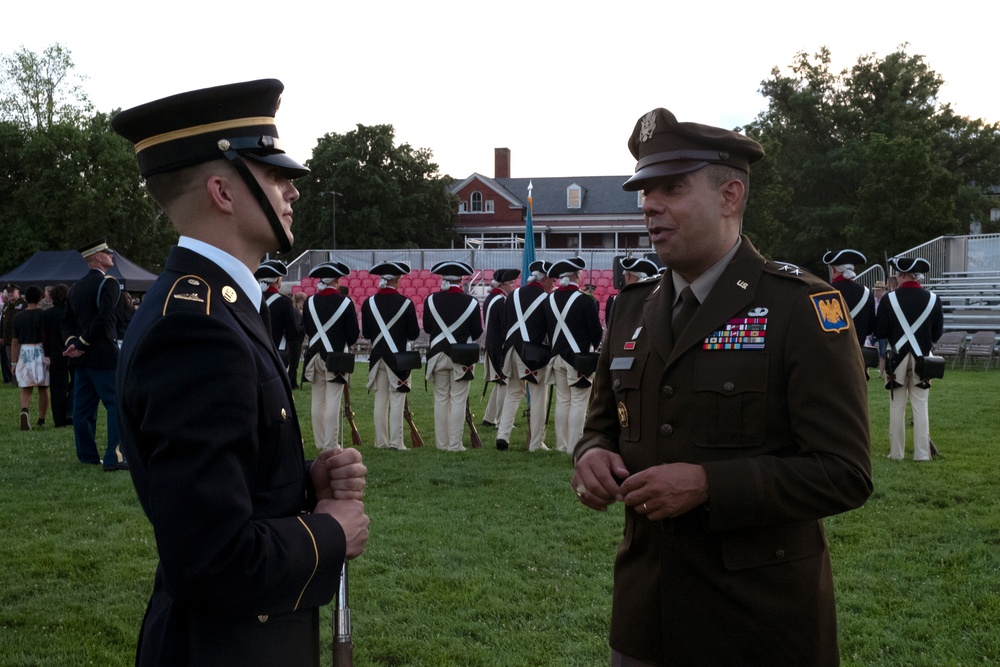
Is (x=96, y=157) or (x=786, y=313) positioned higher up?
(x=96, y=157)

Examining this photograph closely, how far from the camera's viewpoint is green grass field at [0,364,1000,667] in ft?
17.6

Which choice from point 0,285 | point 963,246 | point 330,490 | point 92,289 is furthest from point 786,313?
point 963,246

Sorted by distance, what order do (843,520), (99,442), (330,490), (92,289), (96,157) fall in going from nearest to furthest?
(330,490)
(843,520)
(92,289)
(99,442)
(96,157)

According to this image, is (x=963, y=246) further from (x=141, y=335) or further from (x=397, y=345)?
(x=141, y=335)

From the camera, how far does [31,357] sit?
15258mm

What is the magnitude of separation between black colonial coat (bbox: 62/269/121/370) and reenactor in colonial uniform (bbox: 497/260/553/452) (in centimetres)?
517

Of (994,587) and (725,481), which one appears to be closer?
(725,481)

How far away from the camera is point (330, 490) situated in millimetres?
2328

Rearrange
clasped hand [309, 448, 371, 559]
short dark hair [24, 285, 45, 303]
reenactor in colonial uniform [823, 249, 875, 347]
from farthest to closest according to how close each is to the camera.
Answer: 1. short dark hair [24, 285, 45, 303]
2. reenactor in colonial uniform [823, 249, 875, 347]
3. clasped hand [309, 448, 371, 559]

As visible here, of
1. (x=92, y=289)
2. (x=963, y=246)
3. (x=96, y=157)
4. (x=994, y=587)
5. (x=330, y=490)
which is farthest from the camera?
(x=96, y=157)

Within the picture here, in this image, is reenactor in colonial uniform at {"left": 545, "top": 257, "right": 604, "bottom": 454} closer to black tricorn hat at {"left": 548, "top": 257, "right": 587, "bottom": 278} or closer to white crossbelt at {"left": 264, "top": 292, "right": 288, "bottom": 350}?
black tricorn hat at {"left": 548, "top": 257, "right": 587, "bottom": 278}

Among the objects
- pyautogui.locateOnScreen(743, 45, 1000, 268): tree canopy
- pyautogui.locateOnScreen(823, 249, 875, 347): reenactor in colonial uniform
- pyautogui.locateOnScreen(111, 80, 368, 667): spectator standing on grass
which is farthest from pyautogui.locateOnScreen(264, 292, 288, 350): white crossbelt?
pyautogui.locateOnScreen(743, 45, 1000, 268): tree canopy

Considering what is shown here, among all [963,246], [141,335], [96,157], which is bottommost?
[141,335]

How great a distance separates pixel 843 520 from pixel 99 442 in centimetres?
982
